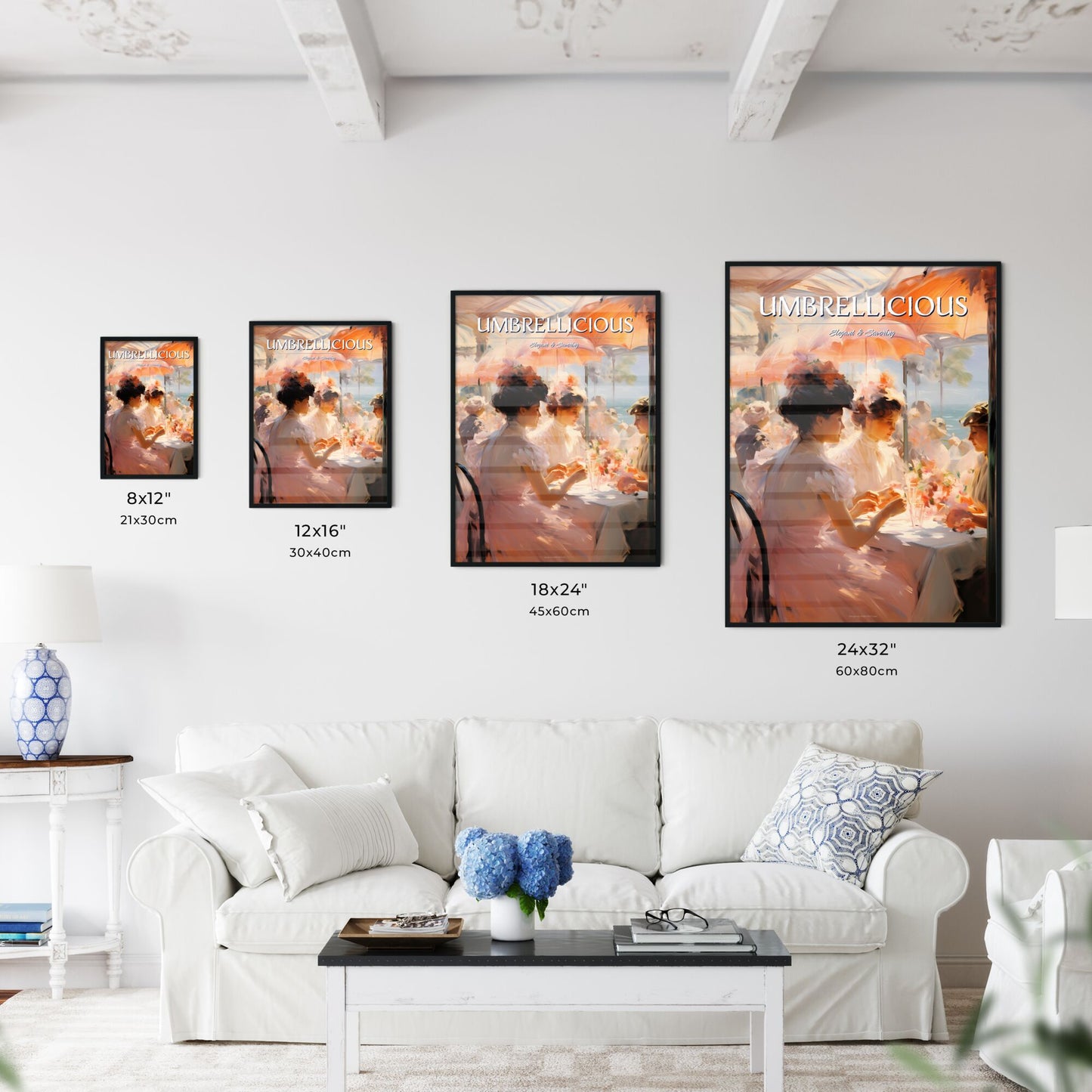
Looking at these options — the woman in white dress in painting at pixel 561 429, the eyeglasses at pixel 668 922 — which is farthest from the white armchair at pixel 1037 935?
the woman in white dress in painting at pixel 561 429

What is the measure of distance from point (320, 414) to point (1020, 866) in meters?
2.76

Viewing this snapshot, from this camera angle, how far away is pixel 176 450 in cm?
414

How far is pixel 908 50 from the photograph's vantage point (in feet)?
13.0

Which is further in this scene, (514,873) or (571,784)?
(571,784)

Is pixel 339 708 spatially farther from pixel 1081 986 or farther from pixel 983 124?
pixel 983 124

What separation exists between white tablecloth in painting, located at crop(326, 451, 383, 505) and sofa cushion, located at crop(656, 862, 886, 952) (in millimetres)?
1834

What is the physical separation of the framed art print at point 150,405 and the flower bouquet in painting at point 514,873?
216cm

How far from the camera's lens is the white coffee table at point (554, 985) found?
2.51 m

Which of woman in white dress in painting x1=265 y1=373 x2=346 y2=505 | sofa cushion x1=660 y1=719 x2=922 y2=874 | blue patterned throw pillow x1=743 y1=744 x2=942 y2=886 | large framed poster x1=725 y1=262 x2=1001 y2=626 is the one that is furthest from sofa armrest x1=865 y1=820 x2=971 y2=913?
woman in white dress in painting x1=265 y1=373 x2=346 y2=505

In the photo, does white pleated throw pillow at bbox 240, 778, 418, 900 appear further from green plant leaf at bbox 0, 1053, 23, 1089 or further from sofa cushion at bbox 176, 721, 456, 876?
green plant leaf at bbox 0, 1053, 23, 1089

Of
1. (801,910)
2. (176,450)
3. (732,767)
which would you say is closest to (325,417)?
(176,450)

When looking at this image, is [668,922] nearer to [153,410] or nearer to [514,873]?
[514,873]

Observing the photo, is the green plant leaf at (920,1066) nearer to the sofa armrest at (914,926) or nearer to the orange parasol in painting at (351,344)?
the sofa armrest at (914,926)

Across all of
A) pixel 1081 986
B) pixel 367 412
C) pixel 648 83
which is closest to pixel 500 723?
pixel 367 412
